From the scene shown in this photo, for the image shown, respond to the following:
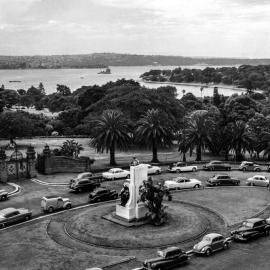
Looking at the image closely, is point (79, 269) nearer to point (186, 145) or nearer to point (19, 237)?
point (19, 237)

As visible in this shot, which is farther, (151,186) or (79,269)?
(151,186)

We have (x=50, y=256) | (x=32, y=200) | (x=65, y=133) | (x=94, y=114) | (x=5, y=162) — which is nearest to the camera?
(x=50, y=256)

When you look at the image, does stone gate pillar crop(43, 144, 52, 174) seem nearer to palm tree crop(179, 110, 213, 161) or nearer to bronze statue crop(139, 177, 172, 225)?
palm tree crop(179, 110, 213, 161)

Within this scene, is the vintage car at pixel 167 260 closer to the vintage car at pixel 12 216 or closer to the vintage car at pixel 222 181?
the vintage car at pixel 12 216

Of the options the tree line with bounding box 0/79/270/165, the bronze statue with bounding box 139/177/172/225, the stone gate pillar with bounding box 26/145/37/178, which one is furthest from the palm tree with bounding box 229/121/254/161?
the bronze statue with bounding box 139/177/172/225

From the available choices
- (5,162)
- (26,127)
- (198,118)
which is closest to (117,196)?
(5,162)

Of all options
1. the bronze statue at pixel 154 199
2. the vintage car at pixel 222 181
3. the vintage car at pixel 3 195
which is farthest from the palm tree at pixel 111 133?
the bronze statue at pixel 154 199
